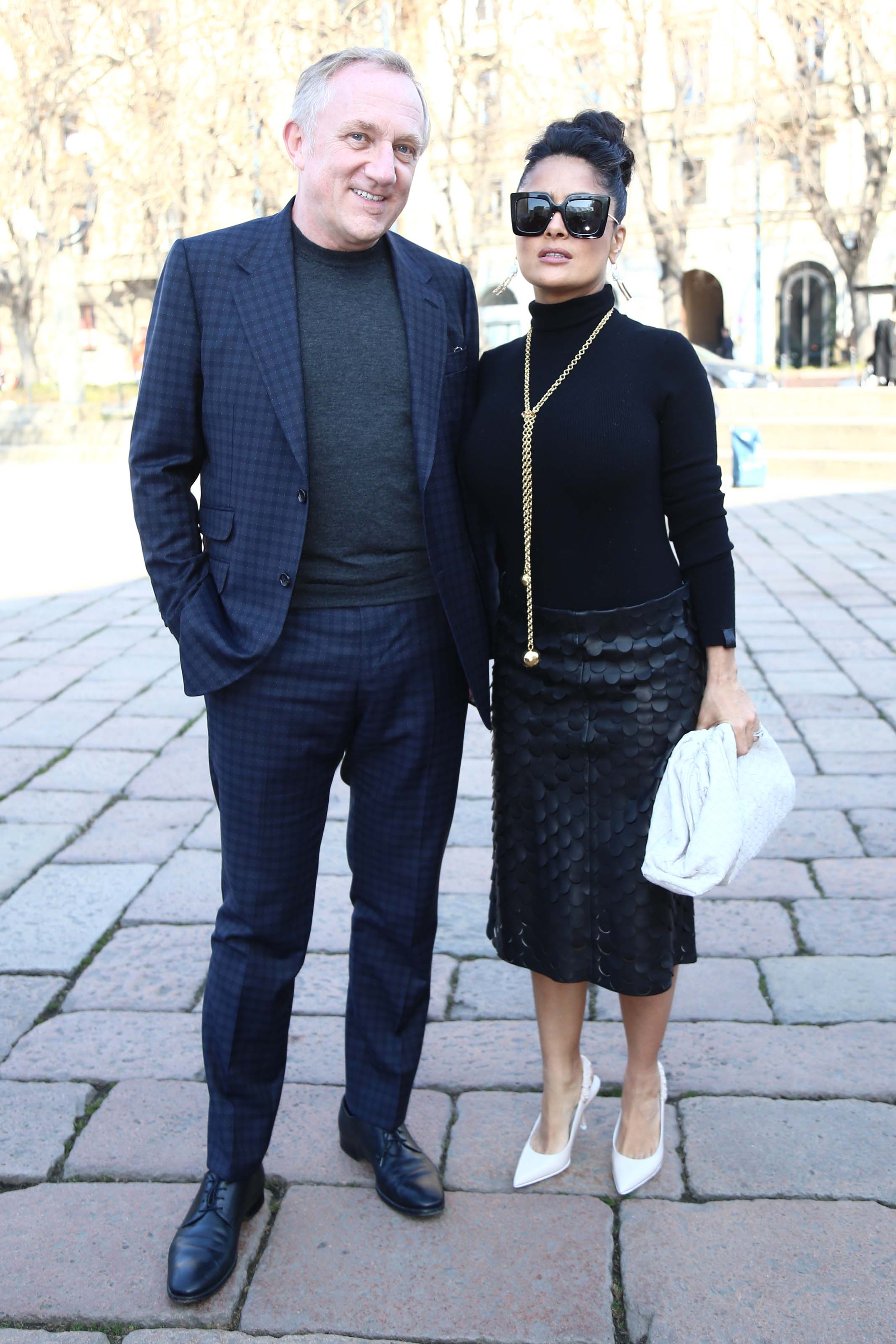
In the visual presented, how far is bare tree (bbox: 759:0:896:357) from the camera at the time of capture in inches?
725

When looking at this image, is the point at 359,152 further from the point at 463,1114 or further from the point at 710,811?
the point at 463,1114

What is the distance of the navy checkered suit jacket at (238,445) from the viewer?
2.00 metres

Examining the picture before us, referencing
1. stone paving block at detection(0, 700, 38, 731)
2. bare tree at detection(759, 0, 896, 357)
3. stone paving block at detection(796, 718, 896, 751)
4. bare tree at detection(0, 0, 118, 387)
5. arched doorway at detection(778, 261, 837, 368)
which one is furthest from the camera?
arched doorway at detection(778, 261, 837, 368)

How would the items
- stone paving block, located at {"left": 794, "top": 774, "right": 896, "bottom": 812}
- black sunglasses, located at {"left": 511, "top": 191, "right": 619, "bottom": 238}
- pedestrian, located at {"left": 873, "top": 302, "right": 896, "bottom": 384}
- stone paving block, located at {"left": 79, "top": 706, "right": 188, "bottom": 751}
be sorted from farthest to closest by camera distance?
pedestrian, located at {"left": 873, "top": 302, "right": 896, "bottom": 384}
stone paving block, located at {"left": 79, "top": 706, "right": 188, "bottom": 751}
stone paving block, located at {"left": 794, "top": 774, "right": 896, "bottom": 812}
black sunglasses, located at {"left": 511, "top": 191, "right": 619, "bottom": 238}

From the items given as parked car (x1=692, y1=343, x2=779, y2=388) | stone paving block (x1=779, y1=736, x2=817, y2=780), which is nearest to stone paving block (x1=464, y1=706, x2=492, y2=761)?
stone paving block (x1=779, y1=736, x2=817, y2=780)

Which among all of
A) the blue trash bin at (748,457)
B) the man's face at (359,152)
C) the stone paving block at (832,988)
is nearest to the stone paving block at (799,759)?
the stone paving block at (832,988)

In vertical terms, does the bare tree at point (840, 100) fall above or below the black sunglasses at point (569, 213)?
above

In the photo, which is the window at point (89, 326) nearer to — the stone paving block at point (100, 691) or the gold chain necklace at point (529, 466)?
the stone paving block at point (100, 691)

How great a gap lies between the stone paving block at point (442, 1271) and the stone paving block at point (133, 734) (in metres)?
2.84

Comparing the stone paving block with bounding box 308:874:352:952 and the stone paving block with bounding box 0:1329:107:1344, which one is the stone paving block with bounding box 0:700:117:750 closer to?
the stone paving block with bounding box 308:874:352:952

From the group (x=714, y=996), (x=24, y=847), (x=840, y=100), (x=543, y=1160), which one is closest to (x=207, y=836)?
(x=24, y=847)

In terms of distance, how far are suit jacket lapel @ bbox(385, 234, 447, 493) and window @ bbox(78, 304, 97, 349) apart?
3981cm

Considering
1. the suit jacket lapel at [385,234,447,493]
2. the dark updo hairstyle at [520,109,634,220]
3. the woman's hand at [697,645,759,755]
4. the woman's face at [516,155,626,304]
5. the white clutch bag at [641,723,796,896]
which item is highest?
the dark updo hairstyle at [520,109,634,220]

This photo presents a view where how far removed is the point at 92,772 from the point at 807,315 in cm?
3233
